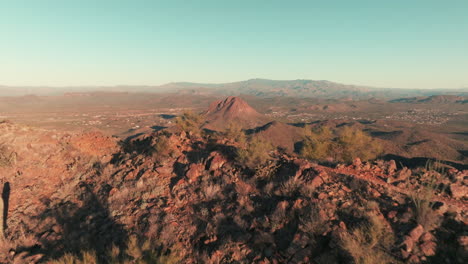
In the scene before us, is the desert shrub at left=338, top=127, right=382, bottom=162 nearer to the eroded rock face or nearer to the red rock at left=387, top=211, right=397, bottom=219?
the eroded rock face

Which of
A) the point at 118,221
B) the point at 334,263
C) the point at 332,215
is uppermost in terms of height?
the point at 332,215

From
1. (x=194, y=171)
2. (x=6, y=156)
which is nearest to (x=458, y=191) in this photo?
(x=194, y=171)

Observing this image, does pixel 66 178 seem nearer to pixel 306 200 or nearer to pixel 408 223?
pixel 306 200

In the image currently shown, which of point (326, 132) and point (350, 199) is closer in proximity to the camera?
point (350, 199)

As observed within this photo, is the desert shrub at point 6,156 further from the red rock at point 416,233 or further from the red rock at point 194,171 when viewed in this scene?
the red rock at point 416,233

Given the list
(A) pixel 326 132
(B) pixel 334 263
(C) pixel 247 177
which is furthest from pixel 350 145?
(B) pixel 334 263

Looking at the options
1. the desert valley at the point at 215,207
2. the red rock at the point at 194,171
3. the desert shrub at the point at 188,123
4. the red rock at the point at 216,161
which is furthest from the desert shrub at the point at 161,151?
the desert shrub at the point at 188,123
